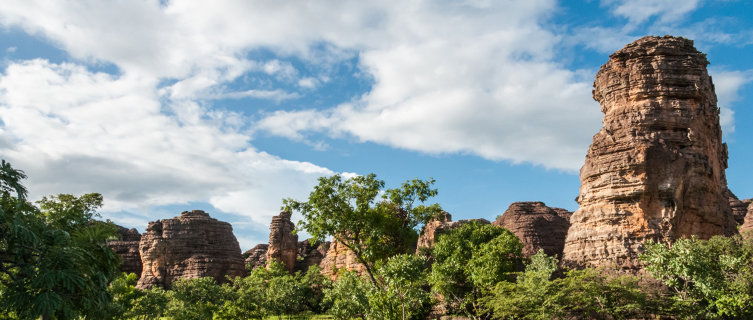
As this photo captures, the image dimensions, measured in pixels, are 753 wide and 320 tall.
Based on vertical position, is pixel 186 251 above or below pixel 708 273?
above

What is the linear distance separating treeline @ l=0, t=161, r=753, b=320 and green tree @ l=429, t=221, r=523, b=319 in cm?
8

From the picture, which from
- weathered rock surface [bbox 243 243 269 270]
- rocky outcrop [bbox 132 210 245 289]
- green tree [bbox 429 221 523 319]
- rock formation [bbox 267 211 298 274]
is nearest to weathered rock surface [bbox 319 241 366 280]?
rock formation [bbox 267 211 298 274]

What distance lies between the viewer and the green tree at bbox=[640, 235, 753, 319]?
21.5 metres

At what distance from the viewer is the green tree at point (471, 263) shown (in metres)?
29.0

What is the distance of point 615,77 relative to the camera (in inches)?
1190

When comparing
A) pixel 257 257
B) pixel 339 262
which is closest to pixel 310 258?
pixel 257 257

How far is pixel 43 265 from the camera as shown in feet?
45.6

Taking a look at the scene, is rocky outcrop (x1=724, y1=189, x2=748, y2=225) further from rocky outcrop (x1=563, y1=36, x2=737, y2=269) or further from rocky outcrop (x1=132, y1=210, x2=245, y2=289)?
rocky outcrop (x1=132, y1=210, x2=245, y2=289)

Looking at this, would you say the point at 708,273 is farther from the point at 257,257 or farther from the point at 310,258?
the point at 257,257

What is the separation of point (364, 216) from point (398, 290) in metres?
6.78

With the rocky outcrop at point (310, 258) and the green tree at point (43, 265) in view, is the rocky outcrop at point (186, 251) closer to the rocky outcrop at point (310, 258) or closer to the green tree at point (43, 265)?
the rocky outcrop at point (310, 258)

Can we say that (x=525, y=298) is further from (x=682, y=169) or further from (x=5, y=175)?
(x=5, y=175)

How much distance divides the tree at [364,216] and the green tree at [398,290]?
10.6 feet

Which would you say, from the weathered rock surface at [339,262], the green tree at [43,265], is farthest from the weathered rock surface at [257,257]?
the green tree at [43,265]
